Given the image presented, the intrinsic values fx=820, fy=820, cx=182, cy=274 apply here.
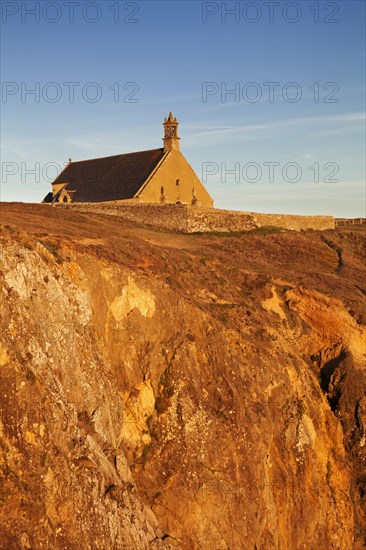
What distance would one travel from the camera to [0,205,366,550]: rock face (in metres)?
19.8

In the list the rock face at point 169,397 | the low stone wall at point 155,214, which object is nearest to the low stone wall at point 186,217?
the low stone wall at point 155,214

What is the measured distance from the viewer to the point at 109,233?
37.6m

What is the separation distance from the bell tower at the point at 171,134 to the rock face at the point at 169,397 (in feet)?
60.2

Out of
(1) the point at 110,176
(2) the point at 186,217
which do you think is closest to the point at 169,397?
(2) the point at 186,217

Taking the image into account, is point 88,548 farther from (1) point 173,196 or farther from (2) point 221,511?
(1) point 173,196

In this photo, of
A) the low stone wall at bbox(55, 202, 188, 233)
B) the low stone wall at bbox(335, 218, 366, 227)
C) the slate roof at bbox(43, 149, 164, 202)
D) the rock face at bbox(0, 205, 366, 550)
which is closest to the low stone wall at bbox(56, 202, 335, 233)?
the low stone wall at bbox(55, 202, 188, 233)

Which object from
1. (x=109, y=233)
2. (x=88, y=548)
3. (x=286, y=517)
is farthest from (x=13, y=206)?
(x=88, y=548)

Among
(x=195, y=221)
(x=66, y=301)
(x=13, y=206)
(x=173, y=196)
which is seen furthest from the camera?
(x=173, y=196)

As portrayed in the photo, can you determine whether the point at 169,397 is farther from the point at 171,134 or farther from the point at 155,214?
the point at 171,134

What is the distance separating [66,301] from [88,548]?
294 inches

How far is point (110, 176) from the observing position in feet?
192

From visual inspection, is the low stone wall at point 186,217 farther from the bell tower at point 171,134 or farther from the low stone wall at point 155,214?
the bell tower at point 171,134

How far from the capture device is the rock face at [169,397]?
19.8 m

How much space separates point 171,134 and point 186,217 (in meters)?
12.8
